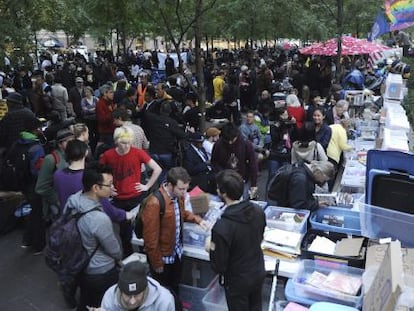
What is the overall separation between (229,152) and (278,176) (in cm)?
106

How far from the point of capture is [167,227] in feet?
13.1

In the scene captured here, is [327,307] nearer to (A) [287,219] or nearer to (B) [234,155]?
(A) [287,219]

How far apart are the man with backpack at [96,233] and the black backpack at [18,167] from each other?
95.7 inches

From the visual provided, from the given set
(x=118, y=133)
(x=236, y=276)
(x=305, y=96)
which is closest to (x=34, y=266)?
(x=118, y=133)

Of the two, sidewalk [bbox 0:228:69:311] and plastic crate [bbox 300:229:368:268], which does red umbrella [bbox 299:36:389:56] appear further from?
sidewalk [bbox 0:228:69:311]

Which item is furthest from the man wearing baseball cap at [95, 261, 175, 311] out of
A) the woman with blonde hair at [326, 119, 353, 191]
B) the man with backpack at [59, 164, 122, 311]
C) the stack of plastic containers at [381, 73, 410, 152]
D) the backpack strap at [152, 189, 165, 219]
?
the woman with blonde hair at [326, 119, 353, 191]

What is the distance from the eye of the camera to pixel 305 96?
1162 centimetres

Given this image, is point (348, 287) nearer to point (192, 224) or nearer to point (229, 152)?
point (192, 224)

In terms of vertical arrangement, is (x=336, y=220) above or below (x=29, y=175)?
below

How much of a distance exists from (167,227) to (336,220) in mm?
1851

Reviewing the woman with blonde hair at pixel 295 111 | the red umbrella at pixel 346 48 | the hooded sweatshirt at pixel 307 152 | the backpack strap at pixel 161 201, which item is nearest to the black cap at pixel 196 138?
the hooded sweatshirt at pixel 307 152

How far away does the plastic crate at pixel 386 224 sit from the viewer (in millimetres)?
4004

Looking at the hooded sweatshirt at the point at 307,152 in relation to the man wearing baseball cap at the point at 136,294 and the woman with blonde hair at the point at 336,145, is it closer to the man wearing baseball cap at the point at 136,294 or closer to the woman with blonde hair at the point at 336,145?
the woman with blonde hair at the point at 336,145

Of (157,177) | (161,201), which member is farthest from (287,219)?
(157,177)
